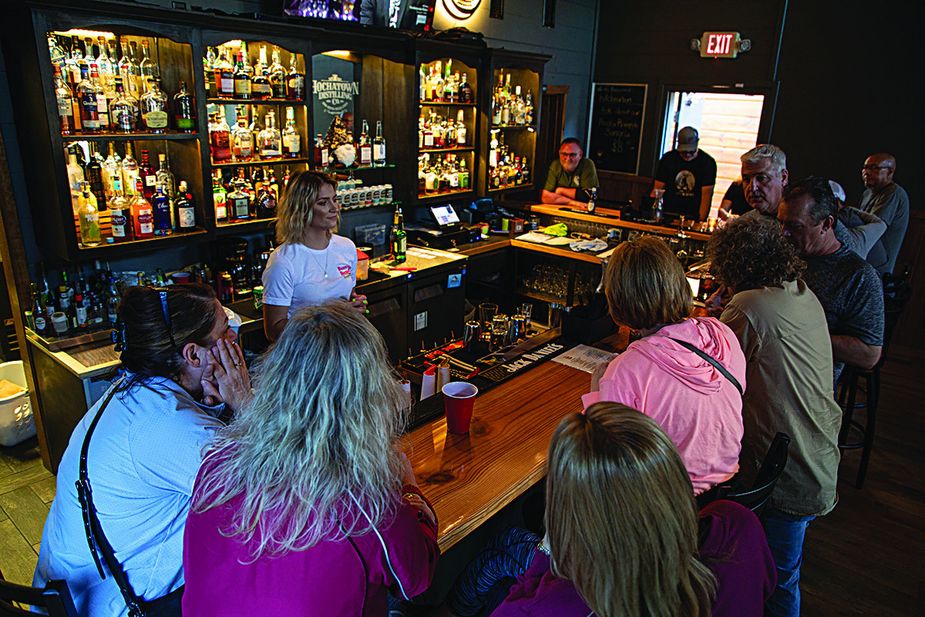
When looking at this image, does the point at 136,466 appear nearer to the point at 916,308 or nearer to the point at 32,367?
the point at 32,367

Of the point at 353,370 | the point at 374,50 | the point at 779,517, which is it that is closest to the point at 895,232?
the point at 779,517

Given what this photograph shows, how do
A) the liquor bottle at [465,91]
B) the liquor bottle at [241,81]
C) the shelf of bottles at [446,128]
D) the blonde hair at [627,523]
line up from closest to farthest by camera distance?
the blonde hair at [627,523]
the liquor bottle at [241,81]
the shelf of bottles at [446,128]
the liquor bottle at [465,91]

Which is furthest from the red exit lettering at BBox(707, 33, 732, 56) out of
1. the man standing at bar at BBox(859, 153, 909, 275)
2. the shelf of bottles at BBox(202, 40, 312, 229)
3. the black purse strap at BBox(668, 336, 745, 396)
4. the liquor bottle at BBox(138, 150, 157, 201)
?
the black purse strap at BBox(668, 336, 745, 396)

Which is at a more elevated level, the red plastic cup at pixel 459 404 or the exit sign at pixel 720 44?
the exit sign at pixel 720 44

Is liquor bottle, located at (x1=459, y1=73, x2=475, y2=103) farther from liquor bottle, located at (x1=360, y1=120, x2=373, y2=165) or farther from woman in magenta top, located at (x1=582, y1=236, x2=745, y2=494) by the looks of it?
woman in magenta top, located at (x1=582, y1=236, x2=745, y2=494)

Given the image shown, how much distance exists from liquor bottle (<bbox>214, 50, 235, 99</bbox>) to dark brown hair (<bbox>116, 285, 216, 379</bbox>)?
7.84ft

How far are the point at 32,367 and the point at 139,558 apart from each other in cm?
235

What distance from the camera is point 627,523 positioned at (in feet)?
3.24

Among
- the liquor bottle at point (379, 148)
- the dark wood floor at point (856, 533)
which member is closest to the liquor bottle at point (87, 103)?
the dark wood floor at point (856, 533)

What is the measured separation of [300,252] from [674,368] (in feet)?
6.50

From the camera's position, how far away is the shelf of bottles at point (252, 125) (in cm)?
370

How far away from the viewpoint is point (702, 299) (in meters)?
3.81

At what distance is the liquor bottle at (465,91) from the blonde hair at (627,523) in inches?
188

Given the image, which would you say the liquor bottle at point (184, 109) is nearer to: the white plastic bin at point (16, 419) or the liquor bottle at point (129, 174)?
the liquor bottle at point (129, 174)
